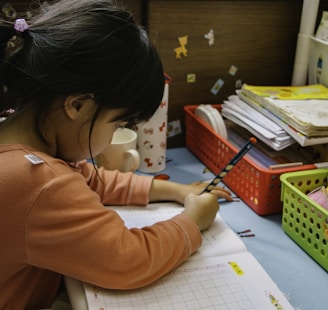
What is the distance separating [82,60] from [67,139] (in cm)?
13

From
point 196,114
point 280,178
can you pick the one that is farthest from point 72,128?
point 196,114

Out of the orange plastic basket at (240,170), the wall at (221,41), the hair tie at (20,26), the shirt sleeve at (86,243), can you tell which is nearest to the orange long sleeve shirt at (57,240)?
the shirt sleeve at (86,243)

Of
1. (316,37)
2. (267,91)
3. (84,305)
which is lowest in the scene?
(84,305)

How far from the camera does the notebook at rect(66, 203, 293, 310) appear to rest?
1.89 feet

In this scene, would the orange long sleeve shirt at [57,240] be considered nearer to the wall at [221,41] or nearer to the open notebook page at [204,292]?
the open notebook page at [204,292]

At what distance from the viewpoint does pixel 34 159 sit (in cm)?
56

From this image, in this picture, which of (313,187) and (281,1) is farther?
(281,1)

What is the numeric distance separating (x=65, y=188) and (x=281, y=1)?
0.84 m

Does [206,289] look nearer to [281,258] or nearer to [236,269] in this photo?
[236,269]

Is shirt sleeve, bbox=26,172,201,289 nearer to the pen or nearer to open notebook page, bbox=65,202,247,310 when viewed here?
open notebook page, bbox=65,202,247,310

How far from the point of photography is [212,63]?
1132mm

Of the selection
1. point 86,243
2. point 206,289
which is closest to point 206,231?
point 206,289

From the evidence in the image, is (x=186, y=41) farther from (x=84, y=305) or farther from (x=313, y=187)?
(x=84, y=305)

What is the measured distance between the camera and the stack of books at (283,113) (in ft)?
2.76
